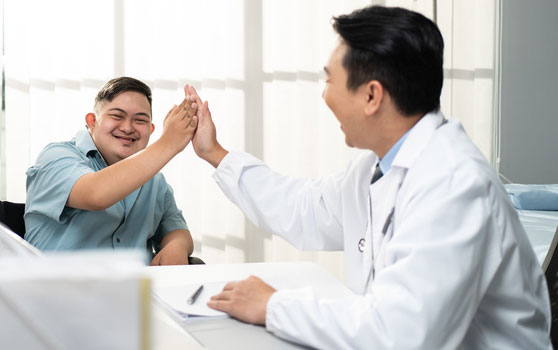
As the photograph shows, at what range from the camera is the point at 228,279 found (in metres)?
1.29

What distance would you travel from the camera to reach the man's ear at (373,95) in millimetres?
1150

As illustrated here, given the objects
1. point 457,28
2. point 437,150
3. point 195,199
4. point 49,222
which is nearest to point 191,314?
point 437,150

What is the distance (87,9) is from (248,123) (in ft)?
3.28

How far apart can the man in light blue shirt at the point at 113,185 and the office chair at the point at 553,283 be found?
0.99 metres

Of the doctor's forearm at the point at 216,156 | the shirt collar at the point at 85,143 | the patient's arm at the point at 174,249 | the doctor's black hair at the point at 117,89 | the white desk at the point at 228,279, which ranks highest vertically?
the doctor's black hair at the point at 117,89

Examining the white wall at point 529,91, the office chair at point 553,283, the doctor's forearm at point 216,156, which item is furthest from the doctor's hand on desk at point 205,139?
the white wall at point 529,91

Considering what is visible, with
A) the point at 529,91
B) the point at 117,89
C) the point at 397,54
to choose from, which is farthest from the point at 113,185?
the point at 529,91

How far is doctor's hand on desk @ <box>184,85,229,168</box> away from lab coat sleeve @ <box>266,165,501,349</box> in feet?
2.45

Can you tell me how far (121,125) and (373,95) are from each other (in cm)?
98

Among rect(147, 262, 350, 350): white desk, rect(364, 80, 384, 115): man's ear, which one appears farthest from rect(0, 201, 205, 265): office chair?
rect(364, 80, 384, 115): man's ear

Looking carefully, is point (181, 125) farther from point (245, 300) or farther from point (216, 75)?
point (216, 75)

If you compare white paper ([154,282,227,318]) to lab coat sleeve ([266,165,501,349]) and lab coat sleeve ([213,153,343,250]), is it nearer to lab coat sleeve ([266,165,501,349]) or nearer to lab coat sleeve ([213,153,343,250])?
lab coat sleeve ([266,165,501,349])

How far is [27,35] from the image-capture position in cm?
286

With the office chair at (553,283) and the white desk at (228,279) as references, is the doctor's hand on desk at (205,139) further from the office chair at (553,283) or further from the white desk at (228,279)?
the office chair at (553,283)
